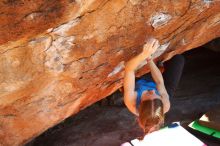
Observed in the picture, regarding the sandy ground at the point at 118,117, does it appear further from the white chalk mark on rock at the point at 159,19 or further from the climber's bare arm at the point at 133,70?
the white chalk mark on rock at the point at 159,19

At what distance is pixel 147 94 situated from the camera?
11.7 feet

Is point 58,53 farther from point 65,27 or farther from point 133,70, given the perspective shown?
point 133,70

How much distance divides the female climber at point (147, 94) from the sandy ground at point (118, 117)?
205 centimetres

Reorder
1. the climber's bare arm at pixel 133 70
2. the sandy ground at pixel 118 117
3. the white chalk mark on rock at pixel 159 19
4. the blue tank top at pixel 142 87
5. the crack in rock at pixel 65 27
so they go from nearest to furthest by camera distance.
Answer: the crack in rock at pixel 65 27 < the climber's bare arm at pixel 133 70 < the white chalk mark on rock at pixel 159 19 < the blue tank top at pixel 142 87 < the sandy ground at pixel 118 117

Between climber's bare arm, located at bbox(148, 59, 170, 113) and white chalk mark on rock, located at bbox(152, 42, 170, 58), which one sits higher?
white chalk mark on rock, located at bbox(152, 42, 170, 58)

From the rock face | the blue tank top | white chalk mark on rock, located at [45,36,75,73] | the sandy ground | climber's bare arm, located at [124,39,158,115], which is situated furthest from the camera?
the sandy ground

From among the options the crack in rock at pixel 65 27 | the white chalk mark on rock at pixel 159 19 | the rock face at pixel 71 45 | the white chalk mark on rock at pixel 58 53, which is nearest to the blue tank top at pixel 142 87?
the rock face at pixel 71 45

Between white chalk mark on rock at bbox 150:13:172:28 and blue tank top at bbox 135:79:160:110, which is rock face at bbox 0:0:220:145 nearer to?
A: white chalk mark on rock at bbox 150:13:172:28

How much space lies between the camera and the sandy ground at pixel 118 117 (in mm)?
5895

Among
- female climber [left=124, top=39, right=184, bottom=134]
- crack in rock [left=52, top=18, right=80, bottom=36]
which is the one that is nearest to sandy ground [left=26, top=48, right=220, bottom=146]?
female climber [left=124, top=39, right=184, bottom=134]

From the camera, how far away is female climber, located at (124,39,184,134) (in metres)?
3.23

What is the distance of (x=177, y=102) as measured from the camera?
6875mm

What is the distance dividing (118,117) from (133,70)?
3061 millimetres

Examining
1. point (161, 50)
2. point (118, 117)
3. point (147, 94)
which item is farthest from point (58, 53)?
point (118, 117)
